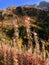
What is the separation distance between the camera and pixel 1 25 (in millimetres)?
22891

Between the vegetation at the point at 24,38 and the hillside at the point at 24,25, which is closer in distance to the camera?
the vegetation at the point at 24,38

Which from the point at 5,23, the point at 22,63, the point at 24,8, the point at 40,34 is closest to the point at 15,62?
the point at 22,63

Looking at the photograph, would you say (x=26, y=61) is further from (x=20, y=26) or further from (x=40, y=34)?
(x=20, y=26)

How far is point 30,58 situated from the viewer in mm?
7273

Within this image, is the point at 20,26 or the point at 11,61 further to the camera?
the point at 20,26

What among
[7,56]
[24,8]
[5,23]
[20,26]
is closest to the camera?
[7,56]

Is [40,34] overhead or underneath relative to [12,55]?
underneath

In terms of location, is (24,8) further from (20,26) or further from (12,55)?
(12,55)

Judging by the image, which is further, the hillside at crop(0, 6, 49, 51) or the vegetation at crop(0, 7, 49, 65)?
the hillside at crop(0, 6, 49, 51)

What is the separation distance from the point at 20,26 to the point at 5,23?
8.09 ft

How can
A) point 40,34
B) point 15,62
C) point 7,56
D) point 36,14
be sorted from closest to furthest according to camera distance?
point 15,62, point 7,56, point 40,34, point 36,14

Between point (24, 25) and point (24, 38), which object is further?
point (24, 25)

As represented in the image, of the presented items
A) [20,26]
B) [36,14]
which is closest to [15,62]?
[20,26]

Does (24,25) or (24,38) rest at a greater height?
(24,25)
